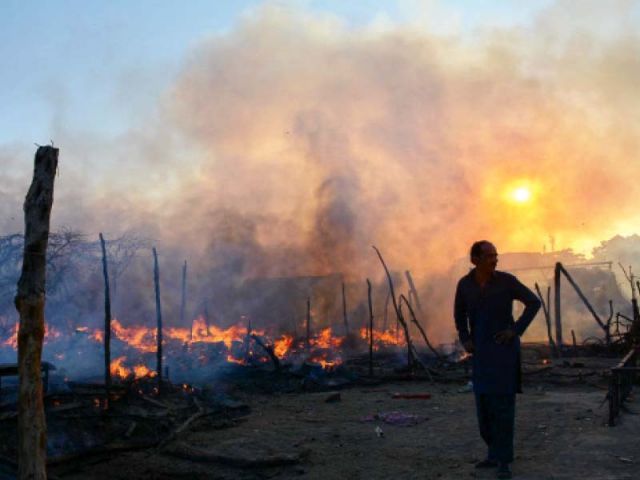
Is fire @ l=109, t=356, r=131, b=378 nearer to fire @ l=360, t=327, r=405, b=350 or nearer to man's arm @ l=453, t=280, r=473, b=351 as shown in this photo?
fire @ l=360, t=327, r=405, b=350

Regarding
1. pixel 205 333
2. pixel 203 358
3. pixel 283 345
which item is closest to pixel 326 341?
pixel 283 345

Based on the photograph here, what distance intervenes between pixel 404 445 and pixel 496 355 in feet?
8.19

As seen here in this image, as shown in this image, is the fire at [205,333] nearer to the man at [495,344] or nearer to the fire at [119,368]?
the fire at [119,368]

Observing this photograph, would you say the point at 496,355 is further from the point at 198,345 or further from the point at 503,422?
the point at 198,345

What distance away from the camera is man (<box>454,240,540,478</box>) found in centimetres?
511

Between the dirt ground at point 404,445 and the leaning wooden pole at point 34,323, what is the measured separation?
242 centimetres

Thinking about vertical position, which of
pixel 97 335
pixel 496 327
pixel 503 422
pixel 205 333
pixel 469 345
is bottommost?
pixel 503 422

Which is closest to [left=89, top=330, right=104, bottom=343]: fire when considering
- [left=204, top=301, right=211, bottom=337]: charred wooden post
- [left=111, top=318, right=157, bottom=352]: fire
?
[left=111, top=318, right=157, bottom=352]: fire

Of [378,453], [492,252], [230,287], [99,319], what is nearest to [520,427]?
[378,453]

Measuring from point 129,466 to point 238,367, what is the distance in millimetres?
8816

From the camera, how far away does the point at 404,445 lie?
23.2 feet

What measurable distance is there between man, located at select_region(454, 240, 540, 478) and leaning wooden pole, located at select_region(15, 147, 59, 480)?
381cm

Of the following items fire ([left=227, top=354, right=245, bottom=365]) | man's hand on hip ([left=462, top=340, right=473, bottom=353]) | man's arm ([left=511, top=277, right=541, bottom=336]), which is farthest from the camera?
fire ([left=227, top=354, right=245, bottom=365])

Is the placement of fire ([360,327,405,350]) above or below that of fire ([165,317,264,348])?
below
